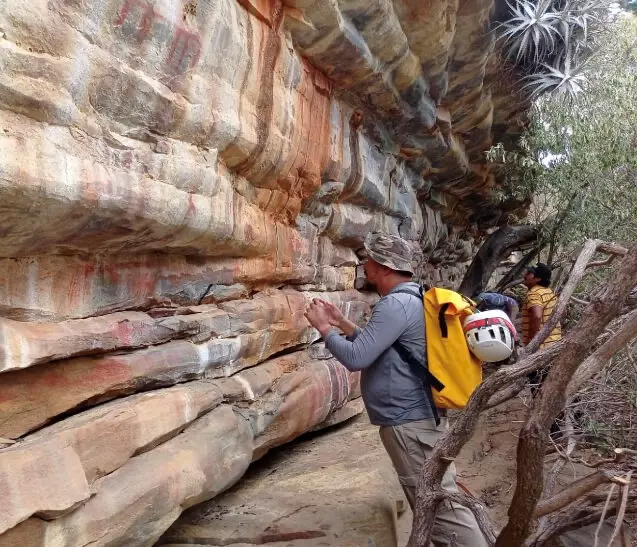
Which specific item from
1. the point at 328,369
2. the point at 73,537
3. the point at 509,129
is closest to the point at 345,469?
the point at 328,369

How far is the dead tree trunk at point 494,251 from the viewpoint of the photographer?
1222cm

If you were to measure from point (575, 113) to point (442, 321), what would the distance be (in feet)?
23.0

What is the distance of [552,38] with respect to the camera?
25.2 feet

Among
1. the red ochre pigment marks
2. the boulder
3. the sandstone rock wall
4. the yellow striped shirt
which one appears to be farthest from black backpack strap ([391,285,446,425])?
the yellow striped shirt

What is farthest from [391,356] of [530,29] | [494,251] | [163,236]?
[494,251]

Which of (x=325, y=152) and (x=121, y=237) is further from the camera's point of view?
(x=325, y=152)

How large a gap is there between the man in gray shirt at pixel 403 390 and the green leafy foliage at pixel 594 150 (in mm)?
6320

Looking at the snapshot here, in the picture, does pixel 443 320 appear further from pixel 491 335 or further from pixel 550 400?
pixel 550 400

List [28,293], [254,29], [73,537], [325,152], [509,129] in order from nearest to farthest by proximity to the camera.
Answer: [73,537], [28,293], [254,29], [325,152], [509,129]

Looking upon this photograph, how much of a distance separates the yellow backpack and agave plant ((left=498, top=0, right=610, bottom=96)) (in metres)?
5.19

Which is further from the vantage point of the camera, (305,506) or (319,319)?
(305,506)

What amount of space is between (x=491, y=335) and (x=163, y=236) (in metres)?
1.83

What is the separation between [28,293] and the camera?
8.80 ft

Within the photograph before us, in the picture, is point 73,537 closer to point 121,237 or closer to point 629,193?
point 121,237
